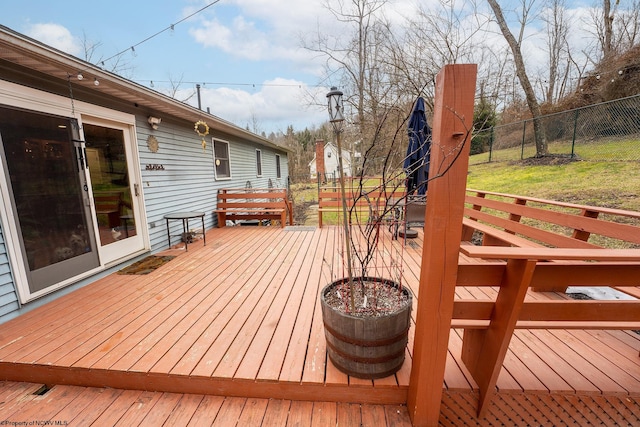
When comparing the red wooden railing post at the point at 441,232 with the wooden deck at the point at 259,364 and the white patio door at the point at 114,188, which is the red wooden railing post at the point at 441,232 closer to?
the wooden deck at the point at 259,364

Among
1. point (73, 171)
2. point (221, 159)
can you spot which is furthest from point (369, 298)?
point (221, 159)

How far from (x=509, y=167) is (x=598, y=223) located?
314 inches

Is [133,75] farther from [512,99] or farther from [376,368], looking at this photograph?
[512,99]

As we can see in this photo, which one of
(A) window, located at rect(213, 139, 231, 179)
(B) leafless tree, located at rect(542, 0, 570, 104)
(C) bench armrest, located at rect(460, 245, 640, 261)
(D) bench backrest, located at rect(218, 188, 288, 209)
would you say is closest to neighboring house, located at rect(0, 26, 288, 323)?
(D) bench backrest, located at rect(218, 188, 288, 209)

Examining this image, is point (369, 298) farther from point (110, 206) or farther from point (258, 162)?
point (258, 162)

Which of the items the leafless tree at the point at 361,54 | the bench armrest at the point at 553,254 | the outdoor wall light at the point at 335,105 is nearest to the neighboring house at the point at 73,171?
the outdoor wall light at the point at 335,105

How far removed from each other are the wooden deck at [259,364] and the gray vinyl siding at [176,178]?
5.97 feet

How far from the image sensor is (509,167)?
865 centimetres

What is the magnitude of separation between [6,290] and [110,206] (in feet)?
4.44

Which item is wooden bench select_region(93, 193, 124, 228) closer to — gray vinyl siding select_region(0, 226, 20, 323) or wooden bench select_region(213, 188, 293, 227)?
gray vinyl siding select_region(0, 226, 20, 323)

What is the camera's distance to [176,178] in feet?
15.4

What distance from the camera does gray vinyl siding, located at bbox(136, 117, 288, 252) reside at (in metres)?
4.01

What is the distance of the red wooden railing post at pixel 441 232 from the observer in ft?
3.70

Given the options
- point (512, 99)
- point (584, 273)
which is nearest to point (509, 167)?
point (512, 99)
